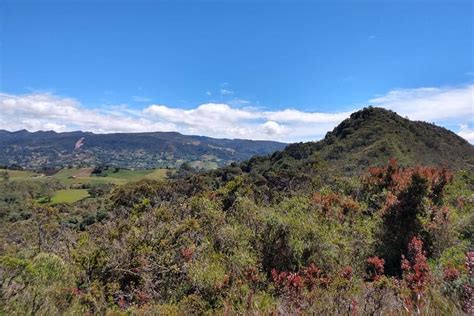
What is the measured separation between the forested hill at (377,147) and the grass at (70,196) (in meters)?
32.2

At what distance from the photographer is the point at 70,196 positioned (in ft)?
248

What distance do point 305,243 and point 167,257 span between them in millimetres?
3651

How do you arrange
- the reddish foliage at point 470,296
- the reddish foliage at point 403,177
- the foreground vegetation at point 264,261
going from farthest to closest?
1. the reddish foliage at point 403,177
2. the foreground vegetation at point 264,261
3. the reddish foliage at point 470,296

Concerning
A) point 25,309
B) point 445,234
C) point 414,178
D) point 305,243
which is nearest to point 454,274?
point 25,309

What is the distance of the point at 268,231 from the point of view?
441 inches

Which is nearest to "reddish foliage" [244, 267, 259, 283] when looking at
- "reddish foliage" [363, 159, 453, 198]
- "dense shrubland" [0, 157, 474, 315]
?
"dense shrubland" [0, 157, 474, 315]

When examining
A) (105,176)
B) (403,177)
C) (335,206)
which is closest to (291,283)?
(335,206)

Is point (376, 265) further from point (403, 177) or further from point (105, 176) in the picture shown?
point (105, 176)

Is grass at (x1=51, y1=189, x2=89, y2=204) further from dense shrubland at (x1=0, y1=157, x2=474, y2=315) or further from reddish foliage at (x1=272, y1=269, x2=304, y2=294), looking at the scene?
reddish foliage at (x1=272, y1=269, x2=304, y2=294)

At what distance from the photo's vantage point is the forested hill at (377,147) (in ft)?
182

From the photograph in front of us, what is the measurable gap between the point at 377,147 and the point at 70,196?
182ft

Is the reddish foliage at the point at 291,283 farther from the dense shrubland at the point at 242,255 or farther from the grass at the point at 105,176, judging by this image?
the grass at the point at 105,176

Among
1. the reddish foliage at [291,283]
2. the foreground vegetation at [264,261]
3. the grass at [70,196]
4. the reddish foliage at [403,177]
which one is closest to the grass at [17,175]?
the grass at [70,196]

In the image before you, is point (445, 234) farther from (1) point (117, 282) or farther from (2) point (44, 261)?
(2) point (44, 261)
